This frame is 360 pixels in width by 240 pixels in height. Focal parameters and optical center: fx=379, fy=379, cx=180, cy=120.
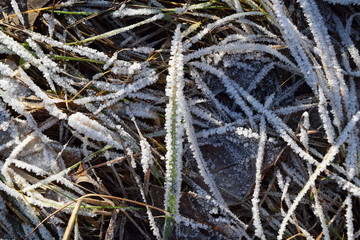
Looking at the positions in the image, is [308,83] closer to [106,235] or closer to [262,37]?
[262,37]

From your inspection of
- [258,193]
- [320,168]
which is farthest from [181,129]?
[320,168]

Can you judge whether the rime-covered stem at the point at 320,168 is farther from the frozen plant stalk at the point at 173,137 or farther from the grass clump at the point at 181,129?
the frozen plant stalk at the point at 173,137

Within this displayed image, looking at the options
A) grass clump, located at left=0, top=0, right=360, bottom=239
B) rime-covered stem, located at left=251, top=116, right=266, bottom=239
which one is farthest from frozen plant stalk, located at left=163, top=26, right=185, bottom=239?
rime-covered stem, located at left=251, top=116, right=266, bottom=239

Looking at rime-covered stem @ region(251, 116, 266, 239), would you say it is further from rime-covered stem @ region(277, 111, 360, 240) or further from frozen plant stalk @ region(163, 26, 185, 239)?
frozen plant stalk @ region(163, 26, 185, 239)

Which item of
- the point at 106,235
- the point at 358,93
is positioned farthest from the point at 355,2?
the point at 106,235

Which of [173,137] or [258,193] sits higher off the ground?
[173,137]

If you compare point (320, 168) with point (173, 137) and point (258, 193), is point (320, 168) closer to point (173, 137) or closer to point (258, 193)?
point (258, 193)

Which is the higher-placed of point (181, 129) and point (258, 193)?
point (181, 129)

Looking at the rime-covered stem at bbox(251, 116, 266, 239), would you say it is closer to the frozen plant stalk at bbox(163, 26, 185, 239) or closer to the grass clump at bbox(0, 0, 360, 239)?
the grass clump at bbox(0, 0, 360, 239)

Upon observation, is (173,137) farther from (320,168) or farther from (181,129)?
(320,168)
